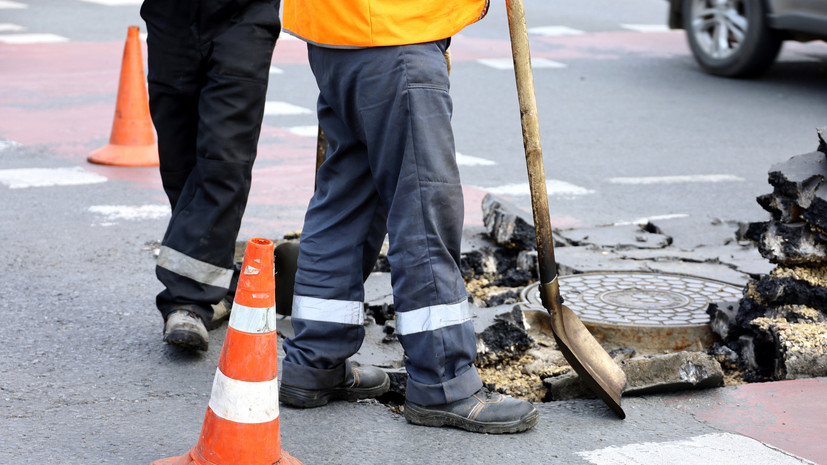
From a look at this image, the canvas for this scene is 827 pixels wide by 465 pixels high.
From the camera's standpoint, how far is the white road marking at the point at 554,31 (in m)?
13.4

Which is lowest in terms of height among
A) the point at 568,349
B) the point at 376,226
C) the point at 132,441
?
the point at 132,441

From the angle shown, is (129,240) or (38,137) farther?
(38,137)

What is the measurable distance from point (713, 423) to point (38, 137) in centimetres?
547

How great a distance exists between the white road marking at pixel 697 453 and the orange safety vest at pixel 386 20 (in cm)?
123

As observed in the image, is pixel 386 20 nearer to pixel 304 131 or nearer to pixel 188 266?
pixel 188 266

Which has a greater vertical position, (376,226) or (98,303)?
(376,226)

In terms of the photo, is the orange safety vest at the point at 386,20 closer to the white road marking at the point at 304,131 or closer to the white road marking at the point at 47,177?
the white road marking at the point at 47,177

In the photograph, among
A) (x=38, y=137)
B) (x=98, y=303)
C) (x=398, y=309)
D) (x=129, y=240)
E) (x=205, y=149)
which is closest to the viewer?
(x=398, y=309)

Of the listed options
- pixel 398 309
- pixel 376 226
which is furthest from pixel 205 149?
pixel 398 309

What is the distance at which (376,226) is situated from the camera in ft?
10.9

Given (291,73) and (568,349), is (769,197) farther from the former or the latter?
(291,73)

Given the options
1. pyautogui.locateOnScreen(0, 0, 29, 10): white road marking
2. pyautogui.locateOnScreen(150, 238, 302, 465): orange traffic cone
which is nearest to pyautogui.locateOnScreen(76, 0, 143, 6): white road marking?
pyautogui.locateOnScreen(0, 0, 29, 10): white road marking

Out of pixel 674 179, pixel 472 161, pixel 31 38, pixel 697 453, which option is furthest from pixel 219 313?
pixel 31 38

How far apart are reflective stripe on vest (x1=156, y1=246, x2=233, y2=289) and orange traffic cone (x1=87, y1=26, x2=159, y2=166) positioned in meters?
3.08
